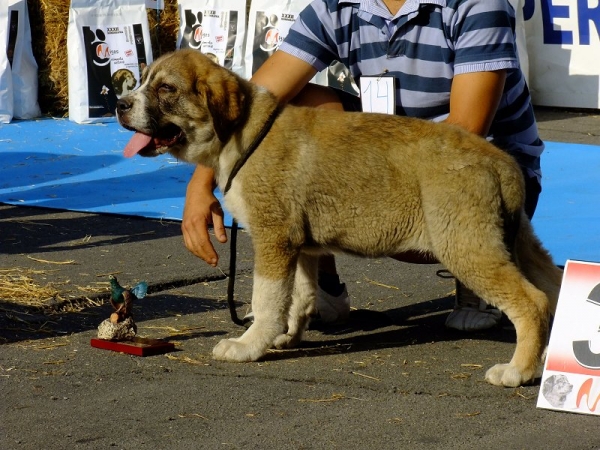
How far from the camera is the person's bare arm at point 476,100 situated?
4469 millimetres

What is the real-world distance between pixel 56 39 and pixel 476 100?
834 cm

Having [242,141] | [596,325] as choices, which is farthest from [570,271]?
[242,141]

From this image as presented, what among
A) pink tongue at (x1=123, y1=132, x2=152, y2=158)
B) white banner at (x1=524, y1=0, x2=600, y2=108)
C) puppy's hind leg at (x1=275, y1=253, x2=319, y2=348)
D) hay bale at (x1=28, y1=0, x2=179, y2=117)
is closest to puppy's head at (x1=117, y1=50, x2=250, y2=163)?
pink tongue at (x1=123, y1=132, x2=152, y2=158)

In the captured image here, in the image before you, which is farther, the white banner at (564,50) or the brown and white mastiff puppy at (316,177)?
the white banner at (564,50)

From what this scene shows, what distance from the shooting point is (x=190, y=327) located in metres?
4.82

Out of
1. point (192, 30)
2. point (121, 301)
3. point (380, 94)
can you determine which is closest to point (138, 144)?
point (121, 301)

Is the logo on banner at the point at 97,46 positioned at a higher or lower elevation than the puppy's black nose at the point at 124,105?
lower

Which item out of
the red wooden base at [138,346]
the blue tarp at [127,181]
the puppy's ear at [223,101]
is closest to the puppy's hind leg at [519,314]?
the puppy's ear at [223,101]

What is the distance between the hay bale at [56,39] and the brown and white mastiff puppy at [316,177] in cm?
802

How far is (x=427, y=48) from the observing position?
15.6ft

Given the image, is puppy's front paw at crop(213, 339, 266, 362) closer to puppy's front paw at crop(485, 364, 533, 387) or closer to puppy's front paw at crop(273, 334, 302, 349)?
puppy's front paw at crop(273, 334, 302, 349)

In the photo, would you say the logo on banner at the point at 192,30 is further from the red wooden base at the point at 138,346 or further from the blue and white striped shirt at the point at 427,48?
→ the red wooden base at the point at 138,346

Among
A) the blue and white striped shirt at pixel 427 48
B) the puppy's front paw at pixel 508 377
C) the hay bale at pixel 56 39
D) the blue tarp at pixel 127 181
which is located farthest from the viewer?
the hay bale at pixel 56 39

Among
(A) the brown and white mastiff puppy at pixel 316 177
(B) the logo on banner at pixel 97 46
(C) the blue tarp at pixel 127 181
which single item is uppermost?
(A) the brown and white mastiff puppy at pixel 316 177
